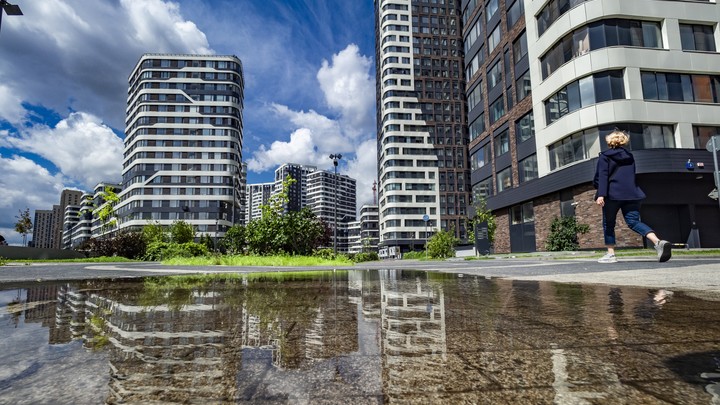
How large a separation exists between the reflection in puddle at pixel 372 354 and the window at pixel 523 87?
102 ft

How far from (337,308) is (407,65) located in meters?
87.8

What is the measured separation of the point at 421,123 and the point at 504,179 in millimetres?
51267

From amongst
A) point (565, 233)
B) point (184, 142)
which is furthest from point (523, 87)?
point (184, 142)

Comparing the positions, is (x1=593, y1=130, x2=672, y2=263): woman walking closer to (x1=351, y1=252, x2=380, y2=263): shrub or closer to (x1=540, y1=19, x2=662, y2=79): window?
(x1=540, y1=19, x2=662, y2=79): window

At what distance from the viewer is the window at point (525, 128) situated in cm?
2885

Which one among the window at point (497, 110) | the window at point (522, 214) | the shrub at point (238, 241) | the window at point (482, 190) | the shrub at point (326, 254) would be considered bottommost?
the shrub at point (326, 254)

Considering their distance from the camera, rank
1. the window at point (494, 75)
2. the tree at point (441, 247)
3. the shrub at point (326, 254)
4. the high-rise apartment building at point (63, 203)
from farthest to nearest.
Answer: the high-rise apartment building at point (63, 203) < the tree at point (441, 247) < the window at point (494, 75) < the shrub at point (326, 254)

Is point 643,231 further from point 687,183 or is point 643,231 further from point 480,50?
point 480,50

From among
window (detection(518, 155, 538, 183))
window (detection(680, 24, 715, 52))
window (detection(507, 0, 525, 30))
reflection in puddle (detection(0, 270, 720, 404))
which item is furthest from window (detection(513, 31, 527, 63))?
reflection in puddle (detection(0, 270, 720, 404))

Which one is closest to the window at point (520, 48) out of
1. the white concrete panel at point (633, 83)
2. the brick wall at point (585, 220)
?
the white concrete panel at point (633, 83)

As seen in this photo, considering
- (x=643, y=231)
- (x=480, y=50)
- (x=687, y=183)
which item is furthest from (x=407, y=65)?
(x=643, y=231)

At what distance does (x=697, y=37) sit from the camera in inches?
923

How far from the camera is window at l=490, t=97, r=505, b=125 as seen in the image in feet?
112

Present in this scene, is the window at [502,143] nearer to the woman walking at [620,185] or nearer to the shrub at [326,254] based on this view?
the shrub at [326,254]
